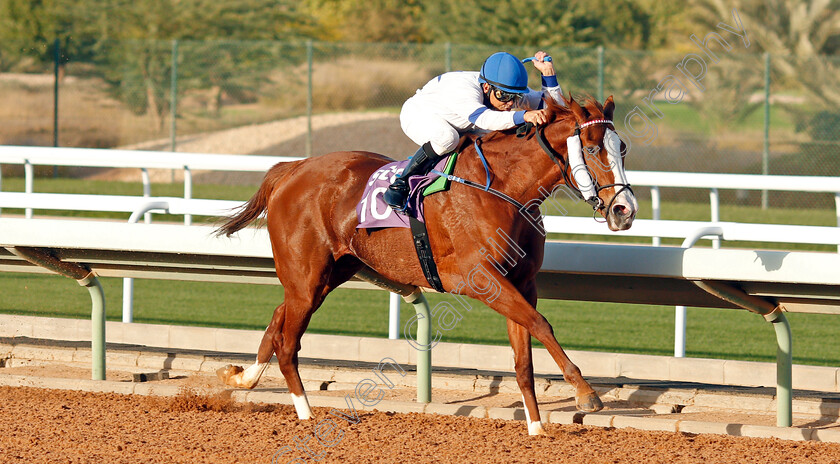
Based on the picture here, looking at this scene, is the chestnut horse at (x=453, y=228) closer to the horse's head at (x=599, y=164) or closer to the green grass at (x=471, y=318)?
the horse's head at (x=599, y=164)

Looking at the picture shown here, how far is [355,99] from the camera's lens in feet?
77.4

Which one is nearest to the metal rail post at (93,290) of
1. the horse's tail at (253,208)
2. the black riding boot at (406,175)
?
the horse's tail at (253,208)

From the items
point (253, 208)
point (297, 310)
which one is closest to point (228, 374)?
point (297, 310)

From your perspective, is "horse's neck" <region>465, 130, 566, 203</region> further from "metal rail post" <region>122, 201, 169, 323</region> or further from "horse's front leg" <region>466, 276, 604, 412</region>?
"metal rail post" <region>122, 201, 169, 323</region>

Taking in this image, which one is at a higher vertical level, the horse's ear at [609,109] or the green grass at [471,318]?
the horse's ear at [609,109]

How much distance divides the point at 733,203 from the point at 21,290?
1151 centimetres

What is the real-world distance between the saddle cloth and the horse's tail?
2.32 ft

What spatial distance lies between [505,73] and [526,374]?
4.43 ft

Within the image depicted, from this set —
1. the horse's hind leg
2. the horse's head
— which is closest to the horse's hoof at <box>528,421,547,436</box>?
the horse's head

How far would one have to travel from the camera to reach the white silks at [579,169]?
14.3 feet

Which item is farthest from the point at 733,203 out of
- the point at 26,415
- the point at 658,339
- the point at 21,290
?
the point at 26,415

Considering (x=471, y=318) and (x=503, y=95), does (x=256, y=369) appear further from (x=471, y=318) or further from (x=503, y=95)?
(x=471, y=318)

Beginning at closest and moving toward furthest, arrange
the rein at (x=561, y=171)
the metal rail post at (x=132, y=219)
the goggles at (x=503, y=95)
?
the rein at (x=561, y=171) → the goggles at (x=503, y=95) → the metal rail post at (x=132, y=219)

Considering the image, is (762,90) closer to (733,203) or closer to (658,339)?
(733,203)
